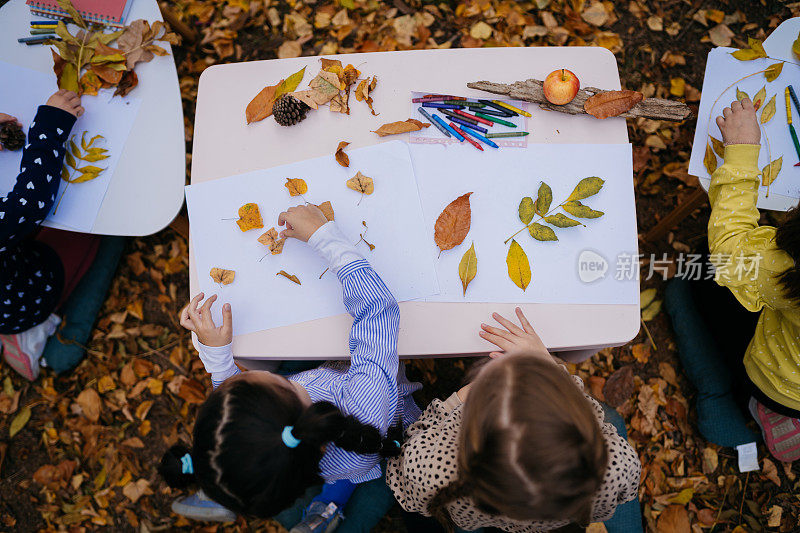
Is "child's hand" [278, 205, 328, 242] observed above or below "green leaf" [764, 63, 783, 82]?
below

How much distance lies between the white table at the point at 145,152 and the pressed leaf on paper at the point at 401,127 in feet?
2.00

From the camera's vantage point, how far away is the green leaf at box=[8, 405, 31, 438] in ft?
6.70

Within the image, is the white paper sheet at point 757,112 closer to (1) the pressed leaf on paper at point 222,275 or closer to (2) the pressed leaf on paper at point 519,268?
(2) the pressed leaf on paper at point 519,268

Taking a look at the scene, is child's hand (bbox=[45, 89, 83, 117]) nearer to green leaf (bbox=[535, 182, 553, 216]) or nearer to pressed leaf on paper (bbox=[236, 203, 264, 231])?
pressed leaf on paper (bbox=[236, 203, 264, 231])

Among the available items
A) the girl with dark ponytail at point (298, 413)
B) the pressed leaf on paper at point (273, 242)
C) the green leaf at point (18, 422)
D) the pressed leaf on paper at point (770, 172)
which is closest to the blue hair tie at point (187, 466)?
the girl with dark ponytail at point (298, 413)

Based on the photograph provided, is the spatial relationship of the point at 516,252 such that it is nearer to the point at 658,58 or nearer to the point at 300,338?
the point at 300,338

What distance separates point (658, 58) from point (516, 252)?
1.68m

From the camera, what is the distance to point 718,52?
1406 mm

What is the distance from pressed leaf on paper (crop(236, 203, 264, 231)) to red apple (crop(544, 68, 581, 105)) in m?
0.83

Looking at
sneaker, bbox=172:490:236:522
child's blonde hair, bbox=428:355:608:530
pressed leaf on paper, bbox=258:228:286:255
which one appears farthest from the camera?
sneaker, bbox=172:490:236:522

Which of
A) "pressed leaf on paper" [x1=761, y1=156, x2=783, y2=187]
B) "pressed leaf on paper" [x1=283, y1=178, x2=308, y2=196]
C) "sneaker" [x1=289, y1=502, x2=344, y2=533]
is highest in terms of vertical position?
"pressed leaf on paper" [x1=283, y1=178, x2=308, y2=196]

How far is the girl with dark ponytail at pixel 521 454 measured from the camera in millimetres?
936

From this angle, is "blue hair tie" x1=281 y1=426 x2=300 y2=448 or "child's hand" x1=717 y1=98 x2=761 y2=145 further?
"child's hand" x1=717 y1=98 x2=761 y2=145

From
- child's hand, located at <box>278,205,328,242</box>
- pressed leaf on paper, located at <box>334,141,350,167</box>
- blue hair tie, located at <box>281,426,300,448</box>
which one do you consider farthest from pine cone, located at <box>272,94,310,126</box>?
blue hair tie, located at <box>281,426,300,448</box>
